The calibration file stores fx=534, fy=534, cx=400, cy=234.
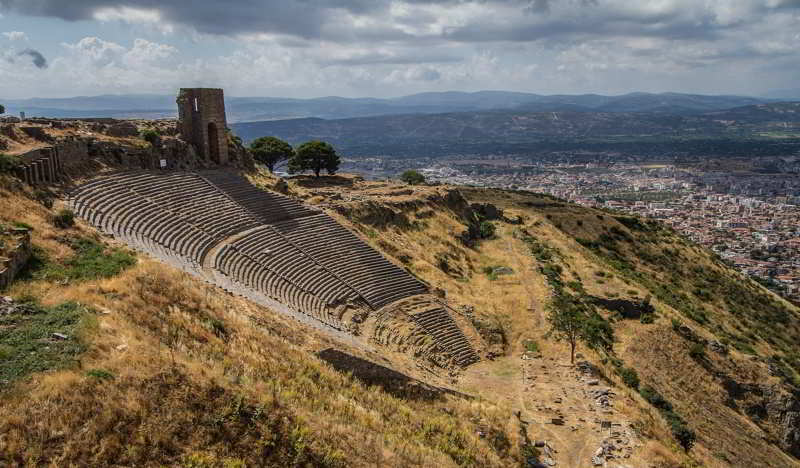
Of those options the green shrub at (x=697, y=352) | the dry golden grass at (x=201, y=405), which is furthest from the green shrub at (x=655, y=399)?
the dry golden grass at (x=201, y=405)

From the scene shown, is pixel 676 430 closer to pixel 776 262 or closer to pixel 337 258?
pixel 337 258

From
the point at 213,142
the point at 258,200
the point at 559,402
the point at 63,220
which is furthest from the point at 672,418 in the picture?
the point at 213,142

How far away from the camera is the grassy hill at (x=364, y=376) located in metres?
9.94

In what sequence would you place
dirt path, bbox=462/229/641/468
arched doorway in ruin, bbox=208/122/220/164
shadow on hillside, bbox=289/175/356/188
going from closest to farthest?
1. dirt path, bbox=462/229/641/468
2. arched doorway in ruin, bbox=208/122/220/164
3. shadow on hillside, bbox=289/175/356/188

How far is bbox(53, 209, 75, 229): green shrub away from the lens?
806 inches

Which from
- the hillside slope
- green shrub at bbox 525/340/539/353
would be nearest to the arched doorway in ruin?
the hillside slope

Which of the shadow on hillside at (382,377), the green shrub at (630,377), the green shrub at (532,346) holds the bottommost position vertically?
the green shrub at (630,377)

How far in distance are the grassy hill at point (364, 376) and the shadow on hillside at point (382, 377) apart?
75 millimetres

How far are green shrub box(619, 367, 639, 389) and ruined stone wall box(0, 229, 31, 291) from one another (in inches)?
1048

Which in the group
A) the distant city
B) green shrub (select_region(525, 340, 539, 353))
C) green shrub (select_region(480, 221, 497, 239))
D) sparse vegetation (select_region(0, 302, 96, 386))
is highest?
sparse vegetation (select_region(0, 302, 96, 386))

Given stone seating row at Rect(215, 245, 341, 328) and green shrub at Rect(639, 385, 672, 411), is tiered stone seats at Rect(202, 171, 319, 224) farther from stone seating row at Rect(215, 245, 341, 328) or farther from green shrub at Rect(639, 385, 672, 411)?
green shrub at Rect(639, 385, 672, 411)

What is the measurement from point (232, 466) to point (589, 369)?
20892 mm

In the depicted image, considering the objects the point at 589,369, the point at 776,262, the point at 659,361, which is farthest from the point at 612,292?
the point at 776,262

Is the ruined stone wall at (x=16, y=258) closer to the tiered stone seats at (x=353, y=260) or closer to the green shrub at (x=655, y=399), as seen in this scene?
the tiered stone seats at (x=353, y=260)
